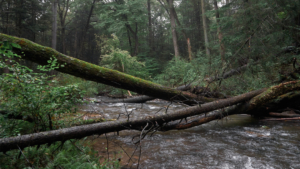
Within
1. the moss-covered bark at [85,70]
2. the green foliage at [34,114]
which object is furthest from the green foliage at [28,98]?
the moss-covered bark at [85,70]

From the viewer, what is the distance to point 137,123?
11.7 feet

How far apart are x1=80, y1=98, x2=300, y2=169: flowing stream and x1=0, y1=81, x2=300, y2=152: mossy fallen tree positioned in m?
0.29

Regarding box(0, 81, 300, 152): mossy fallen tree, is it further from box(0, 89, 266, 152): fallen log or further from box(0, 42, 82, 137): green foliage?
box(0, 42, 82, 137): green foliage

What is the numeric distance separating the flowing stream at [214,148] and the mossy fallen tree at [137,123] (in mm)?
289

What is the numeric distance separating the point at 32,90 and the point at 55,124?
88 cm

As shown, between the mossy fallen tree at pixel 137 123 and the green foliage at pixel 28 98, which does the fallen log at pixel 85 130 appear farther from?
the green foliage at pixel 28 98

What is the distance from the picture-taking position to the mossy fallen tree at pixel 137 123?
259cm

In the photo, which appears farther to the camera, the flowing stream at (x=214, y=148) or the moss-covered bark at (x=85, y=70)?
the moss-covered bark at (x=85, y=70)

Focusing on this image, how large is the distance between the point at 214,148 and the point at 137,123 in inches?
75.6

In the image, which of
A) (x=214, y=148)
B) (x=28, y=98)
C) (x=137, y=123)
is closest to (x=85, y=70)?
(x=28, y=98)

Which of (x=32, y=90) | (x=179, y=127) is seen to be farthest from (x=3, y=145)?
(x=179, y=127)

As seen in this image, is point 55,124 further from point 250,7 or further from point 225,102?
point 250,7

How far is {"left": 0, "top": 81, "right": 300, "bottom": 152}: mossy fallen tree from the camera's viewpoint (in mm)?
2588

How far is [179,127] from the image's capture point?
4.60 metres
